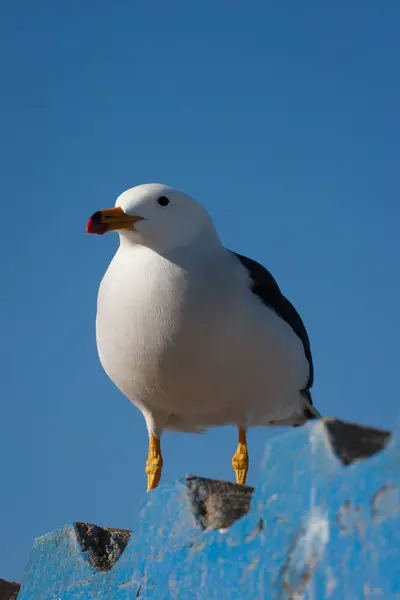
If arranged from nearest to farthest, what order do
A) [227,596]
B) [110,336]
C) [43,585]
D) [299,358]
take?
1. [227,596]
2. [43,585]
3. [110,336]
4. [299,358]

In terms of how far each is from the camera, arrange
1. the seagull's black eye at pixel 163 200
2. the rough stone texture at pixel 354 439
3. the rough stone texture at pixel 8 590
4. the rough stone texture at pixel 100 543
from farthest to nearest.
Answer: the rough stone texture at pixel 8 590
the seagull's black eye at pixel 163 200
the rough stone texture at pixel 100 543
the rough stone texture at pixel 354 439

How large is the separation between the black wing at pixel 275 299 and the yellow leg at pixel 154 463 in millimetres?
1068

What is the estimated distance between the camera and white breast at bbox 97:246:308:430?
4.65 meters

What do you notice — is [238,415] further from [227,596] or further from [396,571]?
[396,571]

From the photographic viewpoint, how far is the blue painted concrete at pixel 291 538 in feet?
7.48

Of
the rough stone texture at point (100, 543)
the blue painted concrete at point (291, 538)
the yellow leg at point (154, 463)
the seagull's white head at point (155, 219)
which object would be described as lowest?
the blue painted concrete at point (291, 538)

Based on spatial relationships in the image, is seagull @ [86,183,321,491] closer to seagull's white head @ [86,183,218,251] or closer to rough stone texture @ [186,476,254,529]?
seagull's white head @ [86,183,218,251]

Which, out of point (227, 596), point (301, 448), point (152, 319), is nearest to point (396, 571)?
point (301, 448)

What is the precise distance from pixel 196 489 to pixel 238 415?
1.94m

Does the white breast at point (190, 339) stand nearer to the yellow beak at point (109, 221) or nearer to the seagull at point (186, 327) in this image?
the seagull at point (186, 327)

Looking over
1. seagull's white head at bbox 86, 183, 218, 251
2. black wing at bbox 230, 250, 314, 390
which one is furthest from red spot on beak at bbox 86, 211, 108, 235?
black wing at bbox 230, 250, 314, 390

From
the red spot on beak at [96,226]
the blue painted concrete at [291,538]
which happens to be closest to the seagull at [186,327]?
the red spot on beak at [96,226]

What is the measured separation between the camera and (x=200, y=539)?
3.08m

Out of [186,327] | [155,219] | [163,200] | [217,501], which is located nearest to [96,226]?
[155,219]
